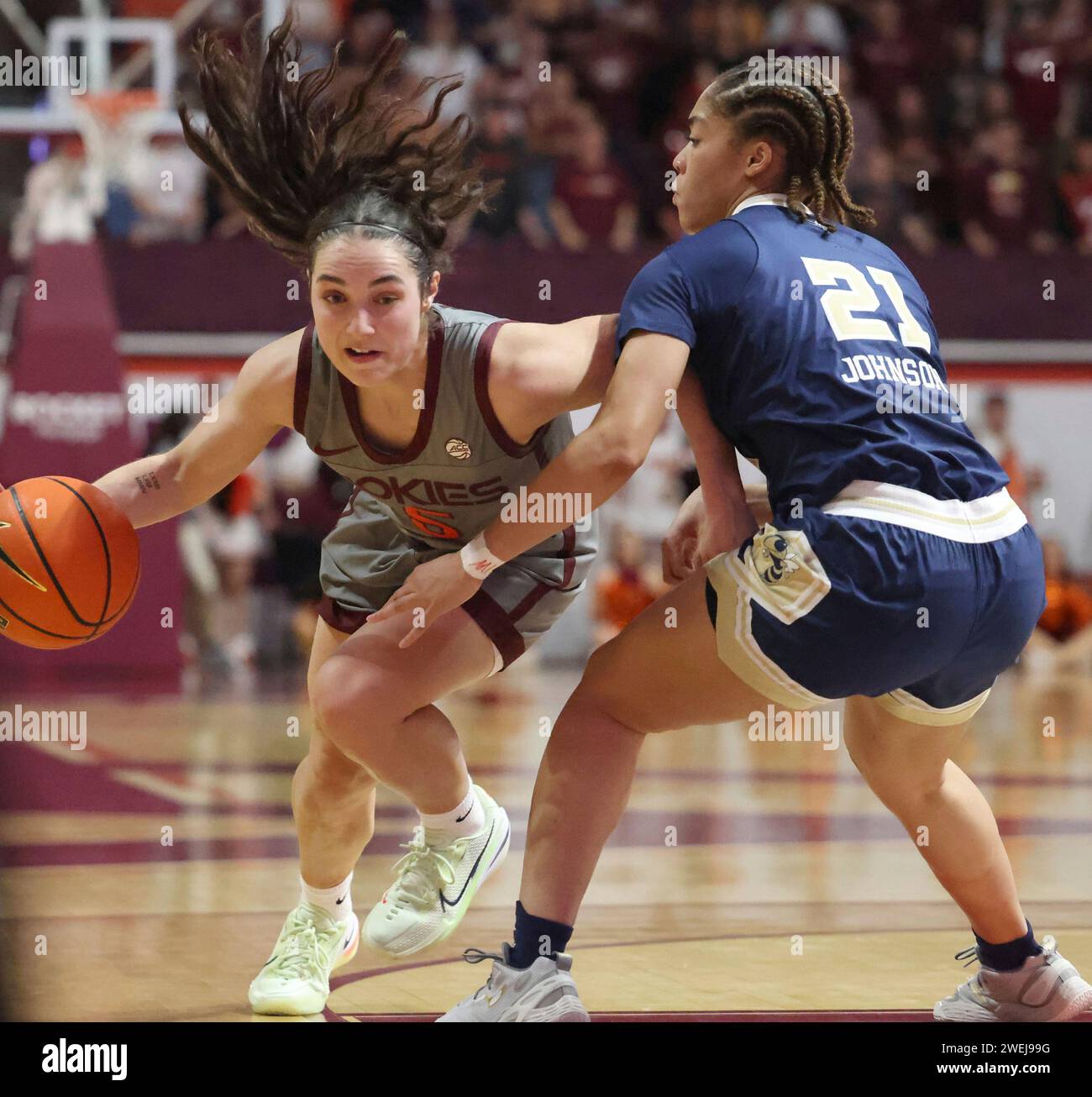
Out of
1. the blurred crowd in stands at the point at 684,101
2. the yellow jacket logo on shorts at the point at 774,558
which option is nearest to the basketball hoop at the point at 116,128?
the blurred crowd in stands at the point at 684,101

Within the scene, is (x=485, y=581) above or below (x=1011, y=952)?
above

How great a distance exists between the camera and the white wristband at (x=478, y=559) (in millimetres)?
3334

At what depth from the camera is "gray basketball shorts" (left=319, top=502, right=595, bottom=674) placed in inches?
152

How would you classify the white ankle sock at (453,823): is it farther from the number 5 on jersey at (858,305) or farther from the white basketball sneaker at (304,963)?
the number 5 on jersey at (858,305)

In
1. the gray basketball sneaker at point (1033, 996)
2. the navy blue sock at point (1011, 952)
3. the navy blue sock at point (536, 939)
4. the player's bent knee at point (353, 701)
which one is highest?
the player's bent knee at point (353, 701)

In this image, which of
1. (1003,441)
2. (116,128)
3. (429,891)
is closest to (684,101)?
(1003,441)

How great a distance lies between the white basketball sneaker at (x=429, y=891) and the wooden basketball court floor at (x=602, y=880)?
6.0 inches

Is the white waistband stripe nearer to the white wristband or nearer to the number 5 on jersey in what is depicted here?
the number 5 on jersey

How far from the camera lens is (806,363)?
3205mm

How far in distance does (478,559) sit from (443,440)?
1.21 ft

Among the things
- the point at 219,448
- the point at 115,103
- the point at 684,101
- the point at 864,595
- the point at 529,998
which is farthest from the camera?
the point at 684,101

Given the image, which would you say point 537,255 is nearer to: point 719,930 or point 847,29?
point 847,29

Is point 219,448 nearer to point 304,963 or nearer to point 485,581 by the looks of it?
point 485,581

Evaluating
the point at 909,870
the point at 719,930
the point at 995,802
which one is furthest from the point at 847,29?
the point at 719,930
